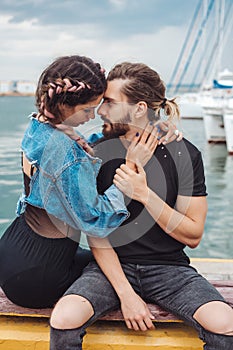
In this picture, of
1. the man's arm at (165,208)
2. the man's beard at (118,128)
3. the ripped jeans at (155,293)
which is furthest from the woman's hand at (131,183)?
the ripped jeans at (155,293)

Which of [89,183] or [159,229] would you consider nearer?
[89,183]

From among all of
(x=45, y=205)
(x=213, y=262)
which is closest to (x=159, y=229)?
(x=45, y=205)

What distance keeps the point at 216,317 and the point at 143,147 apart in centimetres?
71

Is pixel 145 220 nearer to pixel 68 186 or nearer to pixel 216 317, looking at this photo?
pixel 68 186

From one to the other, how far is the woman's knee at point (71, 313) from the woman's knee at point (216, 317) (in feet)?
1.32

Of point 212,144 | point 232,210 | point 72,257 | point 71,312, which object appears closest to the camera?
point 71,312

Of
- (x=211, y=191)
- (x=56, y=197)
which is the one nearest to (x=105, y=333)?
(x=56, y=197)

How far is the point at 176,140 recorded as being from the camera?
2346 mm

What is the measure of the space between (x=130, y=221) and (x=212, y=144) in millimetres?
20310

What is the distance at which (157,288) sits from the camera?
2.24 metres

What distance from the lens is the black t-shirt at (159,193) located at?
229 centimetres

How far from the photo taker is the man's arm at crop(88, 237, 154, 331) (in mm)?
2152

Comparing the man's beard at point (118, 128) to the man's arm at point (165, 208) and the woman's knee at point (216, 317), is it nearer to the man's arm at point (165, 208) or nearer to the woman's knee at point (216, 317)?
the man's arm at point (165, 208)

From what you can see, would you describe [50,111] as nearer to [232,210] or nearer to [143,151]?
[143,151]
